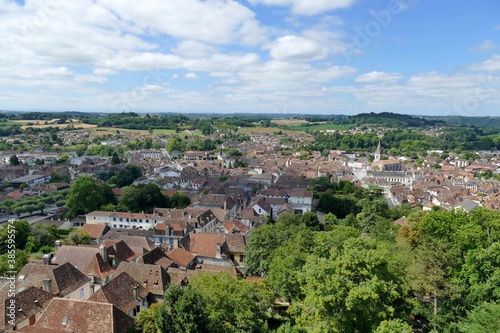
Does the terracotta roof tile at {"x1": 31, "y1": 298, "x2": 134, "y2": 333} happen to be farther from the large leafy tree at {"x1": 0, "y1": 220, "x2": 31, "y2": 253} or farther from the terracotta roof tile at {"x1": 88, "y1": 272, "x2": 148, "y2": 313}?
the large leafy tree at {"x1": 0, "y1": 220, "x2": 31, "y2": 253}

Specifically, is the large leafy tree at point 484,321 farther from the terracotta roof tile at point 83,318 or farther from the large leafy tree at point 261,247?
the terracotta roof tile at point 83,318

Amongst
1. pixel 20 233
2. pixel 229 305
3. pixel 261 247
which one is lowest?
pixel 20 233

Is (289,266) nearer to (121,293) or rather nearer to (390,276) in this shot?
(390,276)

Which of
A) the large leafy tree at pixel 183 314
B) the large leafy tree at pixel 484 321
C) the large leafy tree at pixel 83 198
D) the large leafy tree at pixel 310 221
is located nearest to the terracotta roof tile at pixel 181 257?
the large leafy tree at pixel 183 314

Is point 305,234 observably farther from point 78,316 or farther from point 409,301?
point 78,316

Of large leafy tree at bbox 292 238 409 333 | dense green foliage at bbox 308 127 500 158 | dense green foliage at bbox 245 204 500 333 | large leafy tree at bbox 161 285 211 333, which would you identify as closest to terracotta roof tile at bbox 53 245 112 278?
dense green foliage at bbox 245 204 500 333

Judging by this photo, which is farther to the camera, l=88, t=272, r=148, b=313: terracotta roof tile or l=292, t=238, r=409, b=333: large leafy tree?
l=88, t=272, r=148, b=313: terracotta roof tile

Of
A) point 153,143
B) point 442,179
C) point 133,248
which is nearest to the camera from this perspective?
point 133,248

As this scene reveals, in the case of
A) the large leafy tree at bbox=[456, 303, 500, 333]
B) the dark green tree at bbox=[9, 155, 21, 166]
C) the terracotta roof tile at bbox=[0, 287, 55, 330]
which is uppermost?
the large leafy tree at bbox=[456, 303, 500, 333]

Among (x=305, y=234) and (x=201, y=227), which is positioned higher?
(x=305, y=234)

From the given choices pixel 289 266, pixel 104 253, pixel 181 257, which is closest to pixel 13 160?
pixel 104 253

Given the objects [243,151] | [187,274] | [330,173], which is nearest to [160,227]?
[187,274]
